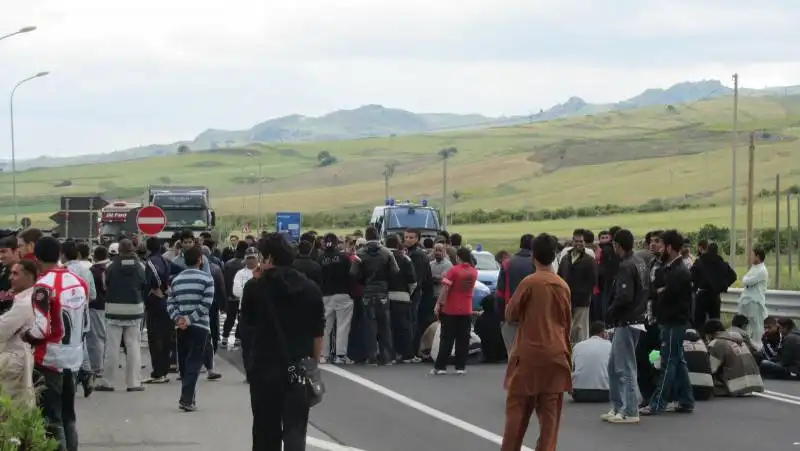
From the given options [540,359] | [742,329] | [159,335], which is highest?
[540,359]

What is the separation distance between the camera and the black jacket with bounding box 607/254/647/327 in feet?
44.9

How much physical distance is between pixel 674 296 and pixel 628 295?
0.75m

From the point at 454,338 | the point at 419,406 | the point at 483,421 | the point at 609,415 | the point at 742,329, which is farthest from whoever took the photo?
the point at 454,338

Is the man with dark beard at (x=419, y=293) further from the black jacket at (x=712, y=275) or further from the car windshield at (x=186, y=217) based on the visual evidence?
the car windshield at (x=186, y=217)

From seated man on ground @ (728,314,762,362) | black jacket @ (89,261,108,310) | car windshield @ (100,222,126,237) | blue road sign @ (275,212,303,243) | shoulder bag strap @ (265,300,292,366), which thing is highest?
shoulder bag strap @ (265,300,292,366)

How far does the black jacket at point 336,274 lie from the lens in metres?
20.3

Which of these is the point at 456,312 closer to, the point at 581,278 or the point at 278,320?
the point at 581,278

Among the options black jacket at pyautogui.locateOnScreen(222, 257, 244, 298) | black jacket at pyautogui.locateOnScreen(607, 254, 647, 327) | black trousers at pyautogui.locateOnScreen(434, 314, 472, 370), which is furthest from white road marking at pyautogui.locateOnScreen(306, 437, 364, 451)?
black jacket at pyautogui.locateOnScreen(222, 257, 244, 298)

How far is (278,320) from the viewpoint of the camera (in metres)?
8.97

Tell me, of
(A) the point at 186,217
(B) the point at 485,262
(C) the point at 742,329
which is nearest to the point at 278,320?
(C) the point at 742,329

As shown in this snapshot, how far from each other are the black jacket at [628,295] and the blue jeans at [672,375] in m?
0.71

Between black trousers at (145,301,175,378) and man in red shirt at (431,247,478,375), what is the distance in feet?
12.2

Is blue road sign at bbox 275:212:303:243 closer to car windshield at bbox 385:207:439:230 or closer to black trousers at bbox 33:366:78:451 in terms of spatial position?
car windshield at bbox 385:207:439:230

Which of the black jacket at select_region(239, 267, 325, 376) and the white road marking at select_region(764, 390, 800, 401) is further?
the white road marking at select_region(764, 390, 800, 401)
